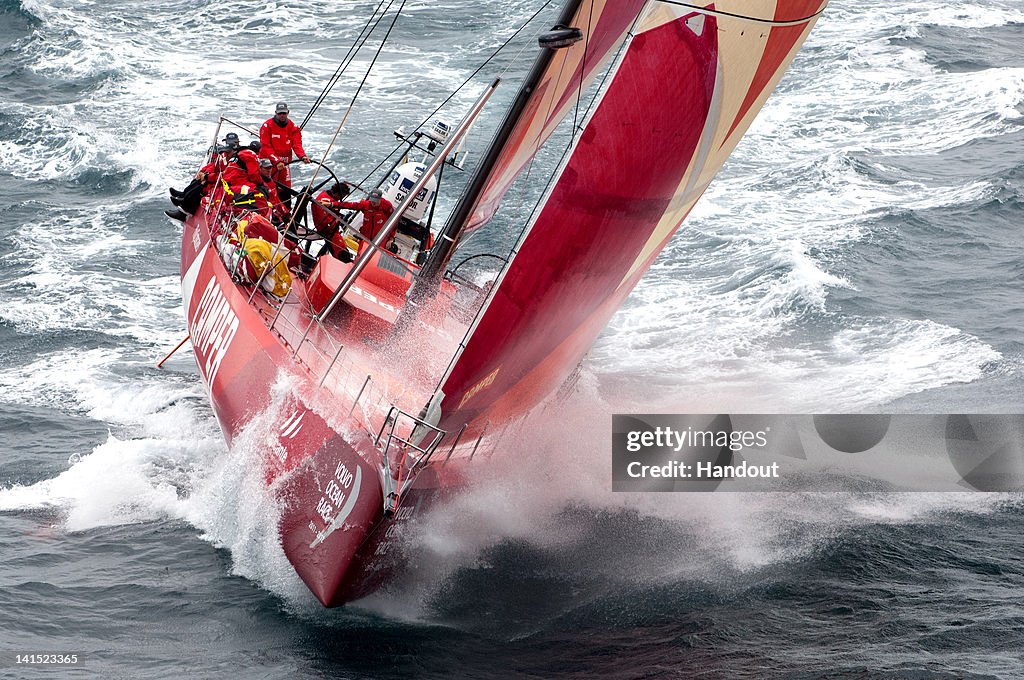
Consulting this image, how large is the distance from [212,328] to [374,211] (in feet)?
5.80

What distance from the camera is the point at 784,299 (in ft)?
45.8

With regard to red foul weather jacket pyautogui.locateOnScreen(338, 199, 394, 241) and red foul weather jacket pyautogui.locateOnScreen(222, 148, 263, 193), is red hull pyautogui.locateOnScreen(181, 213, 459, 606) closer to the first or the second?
red foul weather jacket pyautogui.locateOnScreen(338, 199, 394, 241)

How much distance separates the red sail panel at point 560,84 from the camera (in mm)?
8688

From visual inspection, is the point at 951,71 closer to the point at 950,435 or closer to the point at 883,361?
the point at 883,361

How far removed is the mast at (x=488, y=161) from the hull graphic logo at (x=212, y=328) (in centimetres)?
173

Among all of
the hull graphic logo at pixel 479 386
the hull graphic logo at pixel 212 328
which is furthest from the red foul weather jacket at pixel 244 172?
the hull graphic logo at pixel 479 386

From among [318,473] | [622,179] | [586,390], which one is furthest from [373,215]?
[622,179]

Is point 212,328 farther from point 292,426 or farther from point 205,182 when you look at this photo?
point 292,426

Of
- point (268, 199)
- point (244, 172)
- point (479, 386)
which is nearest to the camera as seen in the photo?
point (479, 386)

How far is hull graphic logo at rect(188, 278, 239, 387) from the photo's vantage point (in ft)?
33.7

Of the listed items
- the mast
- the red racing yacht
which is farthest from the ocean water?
the mast

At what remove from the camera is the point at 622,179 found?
7176 millimetres

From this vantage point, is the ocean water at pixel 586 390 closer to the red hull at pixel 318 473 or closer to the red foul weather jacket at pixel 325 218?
the red hull at pixel 318 473

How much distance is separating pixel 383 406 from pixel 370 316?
174 cm
